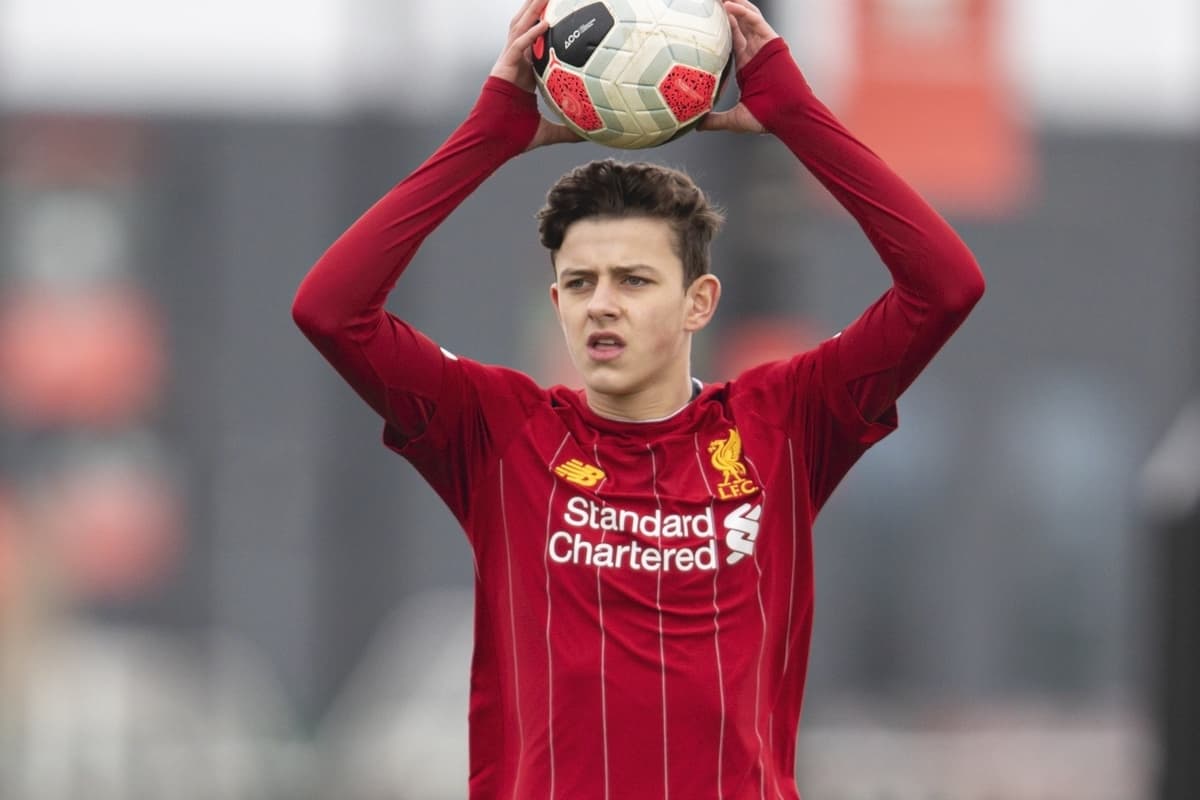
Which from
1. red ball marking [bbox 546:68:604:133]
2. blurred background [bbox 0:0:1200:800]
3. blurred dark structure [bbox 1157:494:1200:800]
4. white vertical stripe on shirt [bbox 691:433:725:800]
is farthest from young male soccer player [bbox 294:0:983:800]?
blurred background [bbox 0:0:1200:800]

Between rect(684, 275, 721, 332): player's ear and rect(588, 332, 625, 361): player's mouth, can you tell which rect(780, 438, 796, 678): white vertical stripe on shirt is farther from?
rect(588, 332, 625, 361): player's mouth

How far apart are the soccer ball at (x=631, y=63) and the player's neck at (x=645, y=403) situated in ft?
1.89

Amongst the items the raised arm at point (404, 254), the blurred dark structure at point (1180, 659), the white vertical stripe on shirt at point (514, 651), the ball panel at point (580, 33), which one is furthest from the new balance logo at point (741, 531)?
the blurred dark structure at point (1180, 659)

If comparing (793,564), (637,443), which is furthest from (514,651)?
(793,564)

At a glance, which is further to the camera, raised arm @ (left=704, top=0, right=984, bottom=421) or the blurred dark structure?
the blurred dark structure

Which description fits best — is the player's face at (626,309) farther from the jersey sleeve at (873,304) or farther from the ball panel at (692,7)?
the ball panel at (692,7)

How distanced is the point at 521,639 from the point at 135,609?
22.0m

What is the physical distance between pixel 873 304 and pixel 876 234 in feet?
0.53

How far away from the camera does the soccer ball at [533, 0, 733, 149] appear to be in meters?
4.64

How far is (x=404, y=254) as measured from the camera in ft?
15.3

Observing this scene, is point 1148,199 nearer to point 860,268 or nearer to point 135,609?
point 860,268

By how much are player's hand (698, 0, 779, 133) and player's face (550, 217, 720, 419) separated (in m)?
0.27

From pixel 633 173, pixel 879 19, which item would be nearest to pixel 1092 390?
pixel 879 19

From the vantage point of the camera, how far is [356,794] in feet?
46.3
